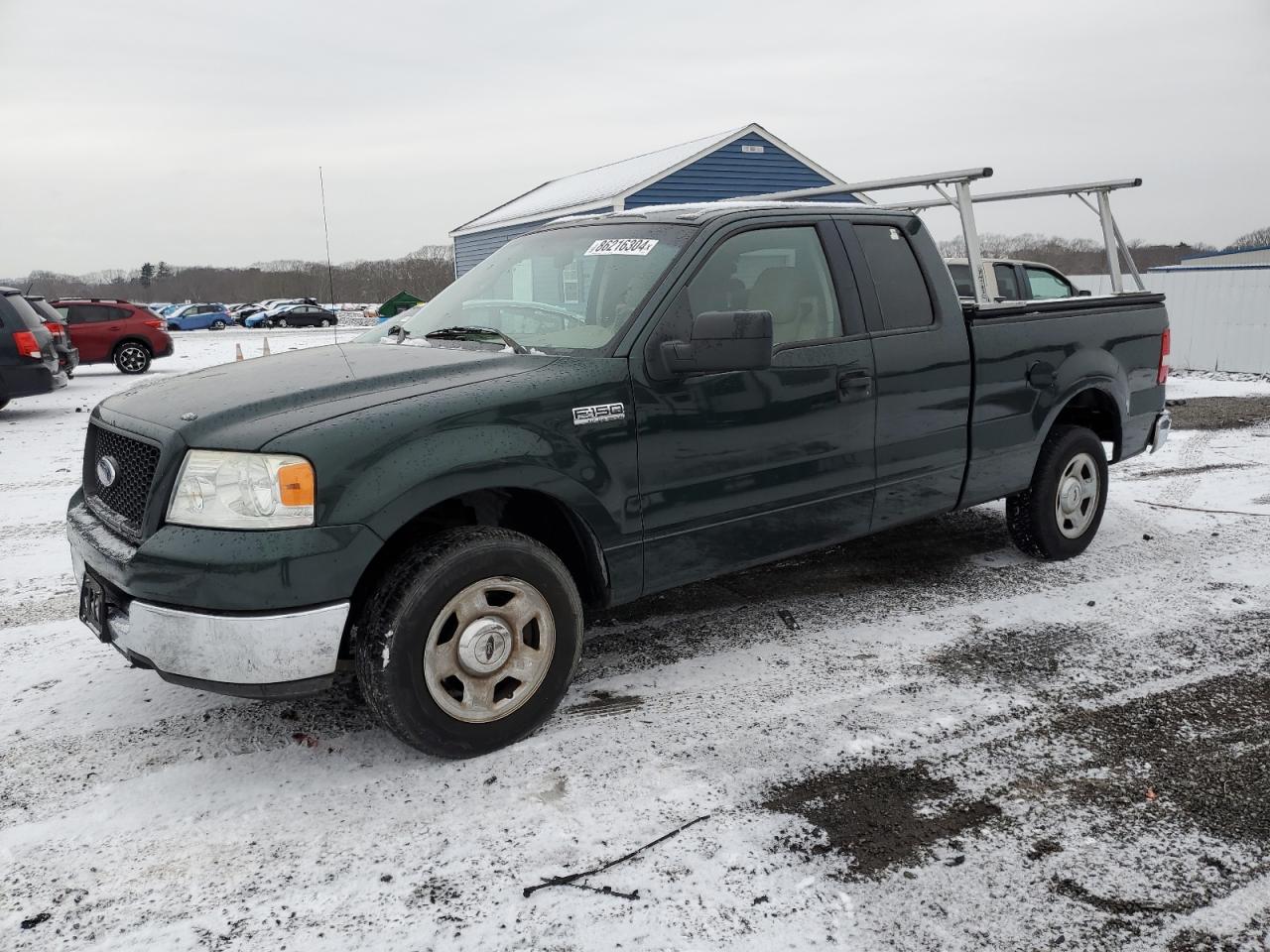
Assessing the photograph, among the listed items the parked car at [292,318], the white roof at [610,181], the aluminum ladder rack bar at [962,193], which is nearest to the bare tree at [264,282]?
the parked car at [292,318]

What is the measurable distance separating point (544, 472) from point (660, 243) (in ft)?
3.83

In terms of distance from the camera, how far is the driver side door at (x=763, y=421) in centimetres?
358

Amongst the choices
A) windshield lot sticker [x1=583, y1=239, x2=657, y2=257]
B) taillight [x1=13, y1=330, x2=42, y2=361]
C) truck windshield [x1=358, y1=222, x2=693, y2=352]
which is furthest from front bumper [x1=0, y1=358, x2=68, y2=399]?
windshield lot sticker [x1=583, y1=239, x2=657, y2=257]

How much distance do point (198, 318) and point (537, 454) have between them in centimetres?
4959

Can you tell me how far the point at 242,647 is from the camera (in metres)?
2.83

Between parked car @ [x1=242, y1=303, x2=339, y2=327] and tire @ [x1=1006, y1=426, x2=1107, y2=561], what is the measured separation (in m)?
46.5

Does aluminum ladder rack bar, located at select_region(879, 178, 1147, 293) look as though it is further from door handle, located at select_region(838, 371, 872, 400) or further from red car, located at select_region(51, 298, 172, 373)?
red car, located at select_region(51, 298, 172, 373)

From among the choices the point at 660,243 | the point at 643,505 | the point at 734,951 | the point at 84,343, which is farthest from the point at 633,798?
the point at 84,343

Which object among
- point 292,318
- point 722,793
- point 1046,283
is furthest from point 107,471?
point 292,318

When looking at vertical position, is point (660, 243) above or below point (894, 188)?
below

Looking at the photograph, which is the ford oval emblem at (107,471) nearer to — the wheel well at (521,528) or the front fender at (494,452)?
the front fender at (494,452)

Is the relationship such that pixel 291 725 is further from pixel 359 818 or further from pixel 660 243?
pixel 660 243

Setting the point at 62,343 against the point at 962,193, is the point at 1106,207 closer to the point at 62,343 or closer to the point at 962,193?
the point at 962,193

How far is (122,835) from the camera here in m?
2.87
